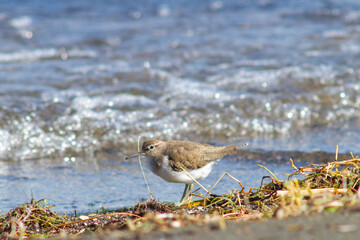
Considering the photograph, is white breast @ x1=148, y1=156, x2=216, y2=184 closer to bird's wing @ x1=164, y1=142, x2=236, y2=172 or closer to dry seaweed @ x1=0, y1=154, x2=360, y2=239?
bird's wing @ x1=164, y1=142, x2=236, y2=172

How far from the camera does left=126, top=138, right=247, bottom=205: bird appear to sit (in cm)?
468

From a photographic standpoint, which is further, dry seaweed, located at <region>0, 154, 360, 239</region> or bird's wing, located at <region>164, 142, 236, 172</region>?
bird's wing, located at <region>164, 142, 236, 172</region>

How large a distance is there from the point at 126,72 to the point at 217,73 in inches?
74.7

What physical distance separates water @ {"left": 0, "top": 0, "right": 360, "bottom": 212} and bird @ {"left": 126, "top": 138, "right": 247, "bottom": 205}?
0.41m

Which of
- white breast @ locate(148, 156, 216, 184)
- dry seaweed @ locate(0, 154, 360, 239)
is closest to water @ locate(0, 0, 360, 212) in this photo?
white breast @ locate(148, 156, 216, 184)

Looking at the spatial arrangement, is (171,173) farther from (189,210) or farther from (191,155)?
(189,210)

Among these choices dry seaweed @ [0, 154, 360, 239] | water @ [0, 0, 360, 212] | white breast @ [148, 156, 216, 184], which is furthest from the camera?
water @ [0, 0, 360, 212]

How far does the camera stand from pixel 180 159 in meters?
4.69

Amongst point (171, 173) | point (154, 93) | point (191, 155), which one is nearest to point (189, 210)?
point (171, 173)

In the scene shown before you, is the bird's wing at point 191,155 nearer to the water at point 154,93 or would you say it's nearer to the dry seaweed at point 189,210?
the water at point 154,93

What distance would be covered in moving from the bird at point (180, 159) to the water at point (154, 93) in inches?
16.1

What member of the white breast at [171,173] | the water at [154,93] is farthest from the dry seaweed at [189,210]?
the water at [154,93]

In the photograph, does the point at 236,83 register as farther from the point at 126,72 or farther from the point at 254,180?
the point at 254,180

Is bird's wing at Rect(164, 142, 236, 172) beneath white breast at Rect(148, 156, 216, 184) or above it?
above
